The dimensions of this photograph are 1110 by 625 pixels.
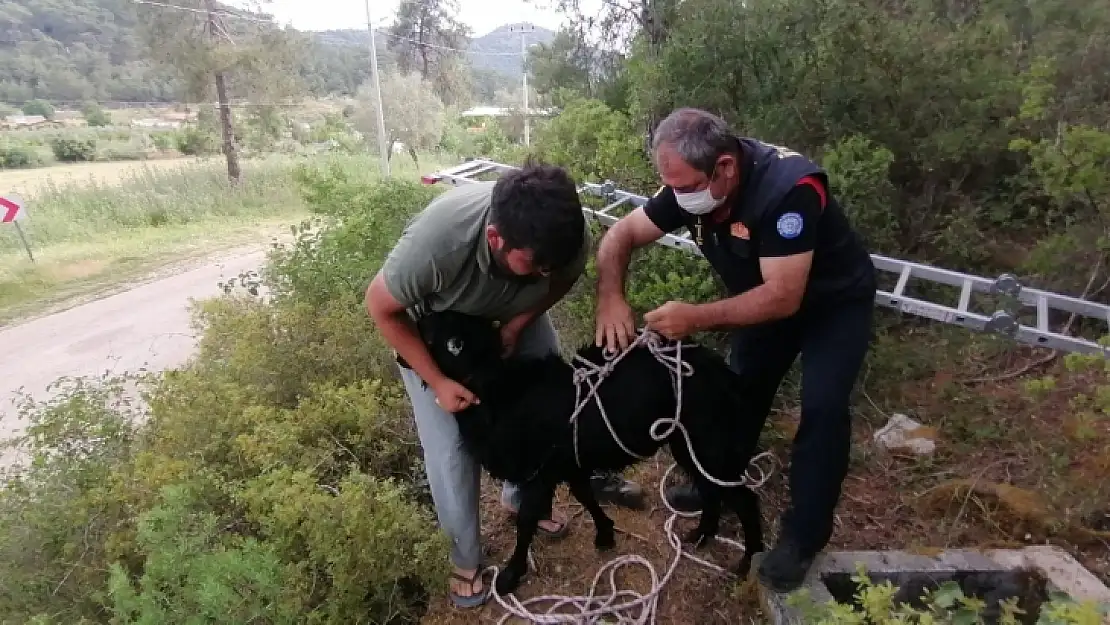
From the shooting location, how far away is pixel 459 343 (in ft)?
7.28

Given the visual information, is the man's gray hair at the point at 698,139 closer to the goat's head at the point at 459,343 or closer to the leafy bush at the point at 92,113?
the goat's head at the point at 459,343

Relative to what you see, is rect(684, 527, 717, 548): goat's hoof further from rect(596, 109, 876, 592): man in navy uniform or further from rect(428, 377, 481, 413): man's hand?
rect(428, 377, 481, 413): man's hand

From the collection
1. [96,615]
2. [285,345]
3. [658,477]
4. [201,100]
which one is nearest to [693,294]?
[658,477]

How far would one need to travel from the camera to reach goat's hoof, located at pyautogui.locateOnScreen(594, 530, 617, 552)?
105 inches

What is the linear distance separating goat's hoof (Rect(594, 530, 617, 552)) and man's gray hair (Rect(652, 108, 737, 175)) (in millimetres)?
A: 1513

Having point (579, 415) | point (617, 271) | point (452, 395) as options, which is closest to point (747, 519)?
point (579, 415)

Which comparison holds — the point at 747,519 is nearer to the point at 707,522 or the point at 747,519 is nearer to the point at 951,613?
the point at 707,522

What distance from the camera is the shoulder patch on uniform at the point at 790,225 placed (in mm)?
1935

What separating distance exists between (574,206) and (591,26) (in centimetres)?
513

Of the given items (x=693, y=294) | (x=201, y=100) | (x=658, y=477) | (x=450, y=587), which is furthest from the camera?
(x=201, y=100)

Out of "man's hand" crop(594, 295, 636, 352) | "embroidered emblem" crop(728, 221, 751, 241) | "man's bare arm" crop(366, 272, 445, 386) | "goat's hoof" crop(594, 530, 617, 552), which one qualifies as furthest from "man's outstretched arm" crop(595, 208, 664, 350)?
"goat's hoof" crop(594, 530, 617, 552)

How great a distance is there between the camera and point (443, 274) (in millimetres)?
2053

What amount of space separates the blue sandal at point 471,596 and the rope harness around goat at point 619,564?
0.18ft

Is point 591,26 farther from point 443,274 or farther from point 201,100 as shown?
point 201,100
